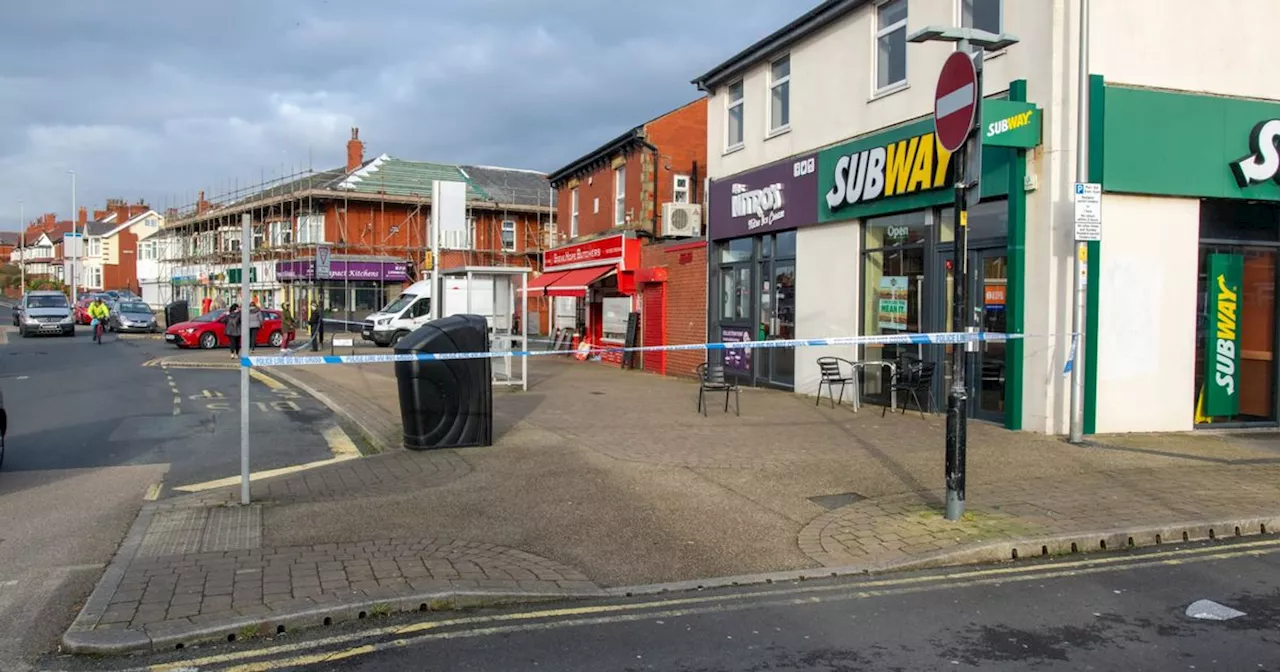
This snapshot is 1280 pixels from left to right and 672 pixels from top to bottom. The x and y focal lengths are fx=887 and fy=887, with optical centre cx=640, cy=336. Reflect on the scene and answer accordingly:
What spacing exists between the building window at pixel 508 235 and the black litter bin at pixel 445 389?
133 feet

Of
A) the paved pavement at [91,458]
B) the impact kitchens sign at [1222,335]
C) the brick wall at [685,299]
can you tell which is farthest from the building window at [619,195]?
the impact kitchens sign at [1222,335]

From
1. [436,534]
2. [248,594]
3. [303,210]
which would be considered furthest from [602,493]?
[303,210]

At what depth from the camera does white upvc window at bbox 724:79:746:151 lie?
18344mm

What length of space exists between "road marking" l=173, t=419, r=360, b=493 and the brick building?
9.23 meters

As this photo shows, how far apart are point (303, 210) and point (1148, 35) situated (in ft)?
136

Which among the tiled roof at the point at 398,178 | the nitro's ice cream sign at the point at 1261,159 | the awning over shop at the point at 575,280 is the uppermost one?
the tiled roof at the point at 398,178

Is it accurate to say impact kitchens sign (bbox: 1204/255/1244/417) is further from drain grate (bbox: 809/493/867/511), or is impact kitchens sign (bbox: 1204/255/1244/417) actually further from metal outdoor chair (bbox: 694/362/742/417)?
drain grate (bbox: 809/493/867/511)

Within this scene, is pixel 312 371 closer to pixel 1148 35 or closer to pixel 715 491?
pixel 715 491

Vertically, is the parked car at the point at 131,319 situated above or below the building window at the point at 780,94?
below

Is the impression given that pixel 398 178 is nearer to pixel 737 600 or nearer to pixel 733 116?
pixel 733 116

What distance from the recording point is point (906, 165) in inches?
500

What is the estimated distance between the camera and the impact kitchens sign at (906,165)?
1070 cm

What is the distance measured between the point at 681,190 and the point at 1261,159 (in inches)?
588

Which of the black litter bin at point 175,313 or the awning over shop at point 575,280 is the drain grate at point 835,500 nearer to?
the awning over shop at point 575,280
